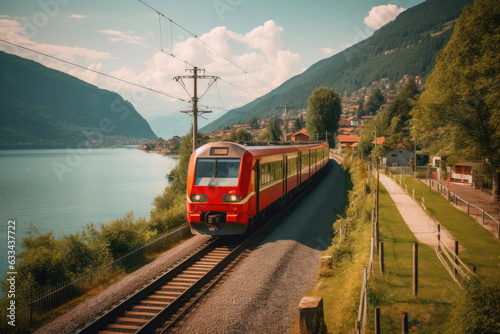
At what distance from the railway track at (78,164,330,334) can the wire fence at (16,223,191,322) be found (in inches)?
86.0

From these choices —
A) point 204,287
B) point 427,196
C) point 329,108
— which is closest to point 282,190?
point 204,287

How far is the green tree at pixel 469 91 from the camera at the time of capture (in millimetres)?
19641

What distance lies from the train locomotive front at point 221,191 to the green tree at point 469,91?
14.4 metres

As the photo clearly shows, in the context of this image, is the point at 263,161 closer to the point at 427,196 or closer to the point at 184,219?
the point at 184,219

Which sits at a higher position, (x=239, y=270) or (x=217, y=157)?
(x=217, y=157)

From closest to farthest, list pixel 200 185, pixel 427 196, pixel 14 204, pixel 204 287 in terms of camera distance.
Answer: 1. pixel 204 287
2. pixel 200 185
3. pixel 427 196
4. pixel 14 204

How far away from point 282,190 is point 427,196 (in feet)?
44.3

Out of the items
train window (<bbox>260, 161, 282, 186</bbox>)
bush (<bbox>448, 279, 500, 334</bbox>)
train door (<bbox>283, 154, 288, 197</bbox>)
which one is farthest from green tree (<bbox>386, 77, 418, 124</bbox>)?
bush (<bbox>448, 279, 500, 334</bbox>)

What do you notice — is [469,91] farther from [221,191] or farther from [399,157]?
[399,157]

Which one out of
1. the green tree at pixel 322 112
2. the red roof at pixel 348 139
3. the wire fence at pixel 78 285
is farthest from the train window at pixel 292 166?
the red roof at pixel 348 139

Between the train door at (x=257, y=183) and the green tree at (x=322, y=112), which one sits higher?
the green tree at (x=322, y=112)

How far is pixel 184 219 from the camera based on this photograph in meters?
17.7

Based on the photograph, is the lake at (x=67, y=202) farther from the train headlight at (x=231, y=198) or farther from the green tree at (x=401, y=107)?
the green tree at (x=401, y=107)

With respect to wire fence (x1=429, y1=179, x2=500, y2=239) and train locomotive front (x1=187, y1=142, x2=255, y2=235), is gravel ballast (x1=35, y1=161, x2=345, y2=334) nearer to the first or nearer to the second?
train locomotive front (x1=187, y1=142, x2=255, y2=235)
